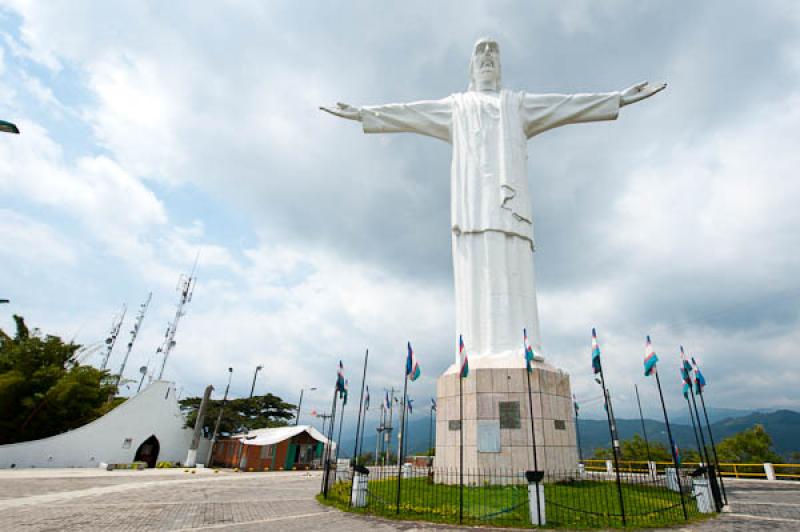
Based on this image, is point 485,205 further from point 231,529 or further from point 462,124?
point 231,529

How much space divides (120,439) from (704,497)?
110 ft

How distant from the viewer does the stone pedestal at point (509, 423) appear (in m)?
11.9

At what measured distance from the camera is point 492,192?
1541 centimetres

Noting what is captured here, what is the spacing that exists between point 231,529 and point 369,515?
3246mm

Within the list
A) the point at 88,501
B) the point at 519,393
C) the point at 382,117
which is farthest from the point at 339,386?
the point at 382,117

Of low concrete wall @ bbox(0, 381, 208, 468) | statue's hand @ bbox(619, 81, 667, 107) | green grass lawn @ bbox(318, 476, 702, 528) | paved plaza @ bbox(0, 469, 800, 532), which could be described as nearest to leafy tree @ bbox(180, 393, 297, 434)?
low concrete wall @ bbox(0, 381, 208, 468)

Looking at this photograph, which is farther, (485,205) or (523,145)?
(523,145)

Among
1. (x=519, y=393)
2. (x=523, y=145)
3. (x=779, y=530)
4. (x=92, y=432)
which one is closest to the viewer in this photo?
(x=779, y=530)

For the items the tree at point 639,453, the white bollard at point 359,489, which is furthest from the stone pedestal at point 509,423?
the tree at point 639,453

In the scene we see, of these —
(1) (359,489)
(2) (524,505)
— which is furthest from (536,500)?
(1) (359,489)

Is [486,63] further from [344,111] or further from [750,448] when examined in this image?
[750,448]

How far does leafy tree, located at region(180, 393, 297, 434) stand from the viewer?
37188mm

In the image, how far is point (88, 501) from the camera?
39.0ft

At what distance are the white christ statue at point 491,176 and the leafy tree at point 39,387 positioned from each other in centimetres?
2563
